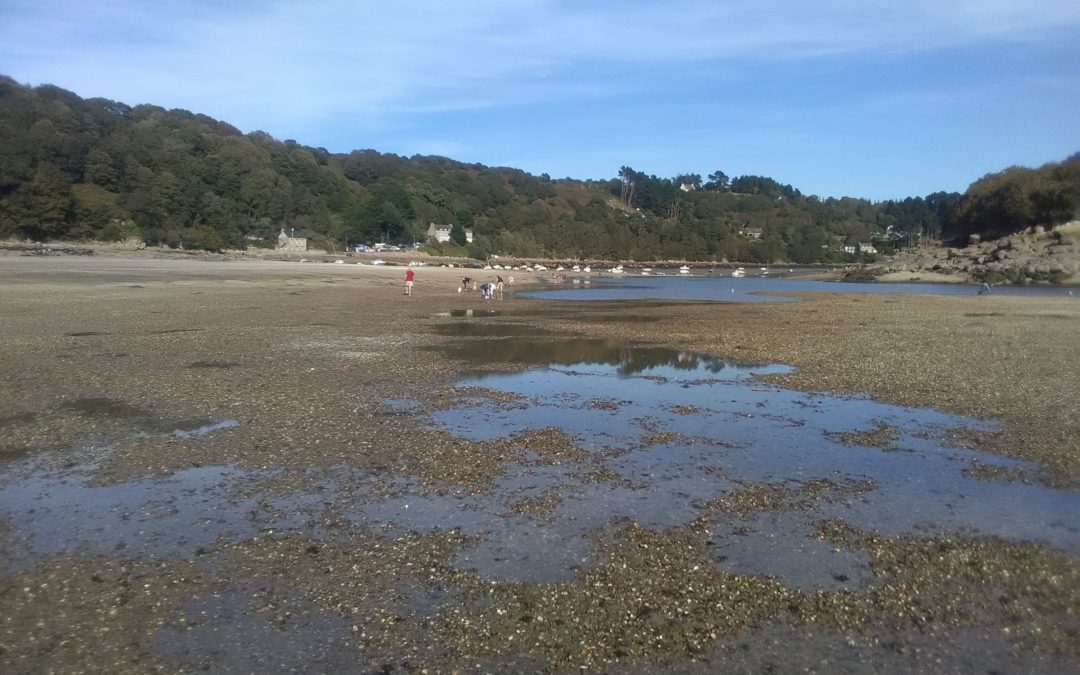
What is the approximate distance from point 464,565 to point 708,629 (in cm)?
221

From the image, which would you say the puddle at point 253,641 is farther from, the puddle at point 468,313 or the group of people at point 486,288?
the group of people at point 486,288

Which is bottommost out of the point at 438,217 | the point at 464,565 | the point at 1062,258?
the point at 464,565

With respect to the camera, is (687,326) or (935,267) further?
(935,267)

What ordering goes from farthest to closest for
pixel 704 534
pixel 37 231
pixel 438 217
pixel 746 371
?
1. pixel 438 217
2. pixel 37 231
3. pixel 746 371
4. pixel 704 534

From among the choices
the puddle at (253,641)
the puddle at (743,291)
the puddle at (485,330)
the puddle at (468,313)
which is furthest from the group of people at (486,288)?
the puddle at (253,641)

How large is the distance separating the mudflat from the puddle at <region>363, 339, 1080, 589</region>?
5 centimetres

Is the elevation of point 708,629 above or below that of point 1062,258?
below

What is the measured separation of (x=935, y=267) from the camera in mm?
82250

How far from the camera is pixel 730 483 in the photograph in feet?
27.9

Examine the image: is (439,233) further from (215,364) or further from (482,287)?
(215,364)

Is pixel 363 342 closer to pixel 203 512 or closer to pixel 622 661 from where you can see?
pixel 203 512

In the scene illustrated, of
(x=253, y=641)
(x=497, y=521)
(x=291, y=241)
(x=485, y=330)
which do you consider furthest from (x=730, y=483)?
Result: (x=291, y=241)

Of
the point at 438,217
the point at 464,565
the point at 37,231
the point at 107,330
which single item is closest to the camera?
the point at 464,565

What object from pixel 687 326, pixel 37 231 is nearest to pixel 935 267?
pixel 687 326
